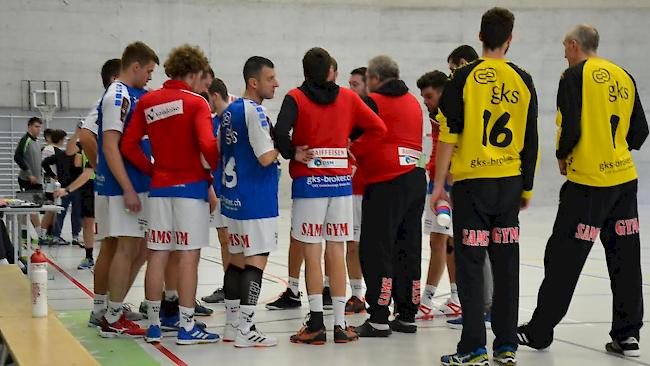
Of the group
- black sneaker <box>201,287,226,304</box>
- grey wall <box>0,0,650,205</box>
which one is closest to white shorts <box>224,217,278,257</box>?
black sneaker <box>201,287,226,304</box>

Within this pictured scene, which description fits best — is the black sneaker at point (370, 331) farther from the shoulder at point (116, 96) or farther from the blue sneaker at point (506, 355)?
the shoulder at point (116, 96)

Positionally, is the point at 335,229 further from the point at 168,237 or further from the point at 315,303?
the point at 168,237

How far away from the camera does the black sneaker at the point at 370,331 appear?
19.3ft

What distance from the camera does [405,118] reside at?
20.2 feet

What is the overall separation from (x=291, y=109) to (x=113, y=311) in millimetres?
1811

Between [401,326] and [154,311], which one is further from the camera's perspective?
[401,326]

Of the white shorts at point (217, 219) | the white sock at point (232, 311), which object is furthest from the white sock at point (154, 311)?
the white shorts at point (217, 219)

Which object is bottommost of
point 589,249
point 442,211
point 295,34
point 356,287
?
point 356,287

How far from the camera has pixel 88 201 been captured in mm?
10414

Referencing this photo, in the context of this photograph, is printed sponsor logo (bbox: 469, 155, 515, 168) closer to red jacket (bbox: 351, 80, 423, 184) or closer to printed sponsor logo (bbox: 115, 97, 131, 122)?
red jacket (bbox: 351, 80, 423, 184)

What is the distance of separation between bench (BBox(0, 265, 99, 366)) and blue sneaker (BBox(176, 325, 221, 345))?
0.98 m

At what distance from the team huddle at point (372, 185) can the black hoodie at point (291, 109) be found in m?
0.01

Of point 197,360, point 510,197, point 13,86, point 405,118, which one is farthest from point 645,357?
point 13,86

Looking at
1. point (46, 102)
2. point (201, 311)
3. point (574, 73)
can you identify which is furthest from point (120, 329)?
point (46, 102)
